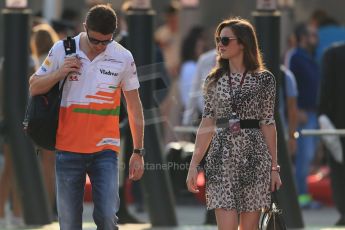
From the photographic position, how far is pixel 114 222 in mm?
7367

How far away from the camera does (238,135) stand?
7422 mm

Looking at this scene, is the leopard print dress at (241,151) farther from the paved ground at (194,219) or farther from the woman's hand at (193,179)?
the paved ground at (194,219)

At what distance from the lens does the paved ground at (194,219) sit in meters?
11.1

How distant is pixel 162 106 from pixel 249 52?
382 centimetres

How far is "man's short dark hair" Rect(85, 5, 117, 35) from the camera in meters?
7.16

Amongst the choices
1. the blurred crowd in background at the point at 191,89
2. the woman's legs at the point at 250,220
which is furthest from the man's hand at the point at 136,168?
the blurred crowd in background at the point at 191,89

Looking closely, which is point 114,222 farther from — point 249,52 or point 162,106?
point 162,106

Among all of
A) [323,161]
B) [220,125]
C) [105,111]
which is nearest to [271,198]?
[220,125]

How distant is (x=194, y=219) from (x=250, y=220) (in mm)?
5338

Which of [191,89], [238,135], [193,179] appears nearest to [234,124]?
[238,135]

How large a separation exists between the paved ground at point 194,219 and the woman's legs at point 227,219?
3.57 m

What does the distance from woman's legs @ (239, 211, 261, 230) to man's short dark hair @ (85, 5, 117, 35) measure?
51.2 inches

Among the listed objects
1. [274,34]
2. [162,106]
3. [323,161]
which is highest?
[274,34]

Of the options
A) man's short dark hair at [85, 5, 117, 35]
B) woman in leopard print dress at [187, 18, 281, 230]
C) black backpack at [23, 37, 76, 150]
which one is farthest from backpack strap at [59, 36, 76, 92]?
woman in leopard print dress at [187, 18, 281, 230]
